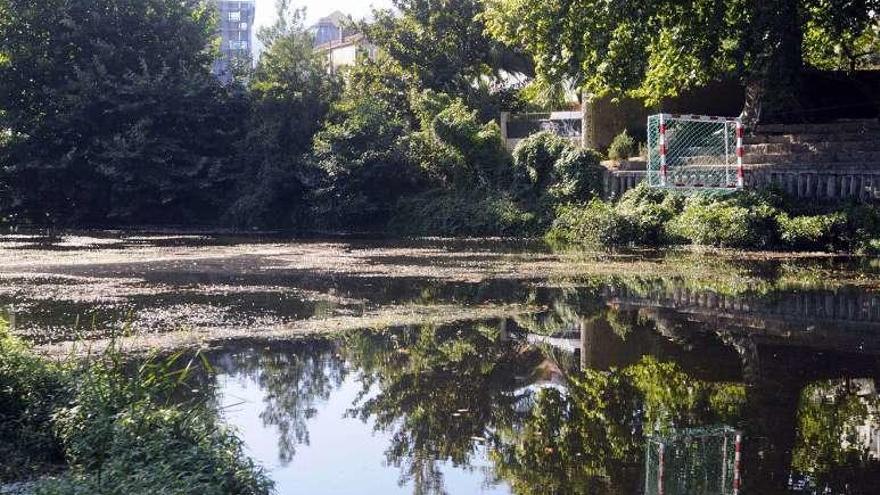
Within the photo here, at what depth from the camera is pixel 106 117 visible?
112 feet

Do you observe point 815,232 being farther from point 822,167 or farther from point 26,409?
point 26,409

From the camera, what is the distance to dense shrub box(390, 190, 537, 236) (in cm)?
2693

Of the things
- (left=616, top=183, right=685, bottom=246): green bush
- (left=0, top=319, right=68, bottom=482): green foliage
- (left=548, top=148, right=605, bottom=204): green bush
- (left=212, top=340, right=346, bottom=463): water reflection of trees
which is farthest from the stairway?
(left=0, top=319, right=68, bottom=482): green foliage

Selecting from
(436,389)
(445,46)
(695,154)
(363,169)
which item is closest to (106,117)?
(363,169)

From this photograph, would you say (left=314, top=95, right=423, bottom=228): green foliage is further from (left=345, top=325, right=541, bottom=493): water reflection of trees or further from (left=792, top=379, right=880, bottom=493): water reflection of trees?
(left=792, top=379, right=880, bottom=493): water reflection of trees

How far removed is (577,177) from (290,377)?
17632 millimetres

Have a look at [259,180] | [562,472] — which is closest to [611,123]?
[259,180]

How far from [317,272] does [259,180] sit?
1450 centimetres

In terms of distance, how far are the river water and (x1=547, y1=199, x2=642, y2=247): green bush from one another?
3395 millimetres

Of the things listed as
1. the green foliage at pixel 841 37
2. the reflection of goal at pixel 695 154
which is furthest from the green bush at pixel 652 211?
the green foliage at pixel 841 37

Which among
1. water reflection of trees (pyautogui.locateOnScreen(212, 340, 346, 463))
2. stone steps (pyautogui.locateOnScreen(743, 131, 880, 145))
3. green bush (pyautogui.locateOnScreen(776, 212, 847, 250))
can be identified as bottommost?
water reflection of trees (pyautogui.locateOnScreen(212, 340, 346, 463))

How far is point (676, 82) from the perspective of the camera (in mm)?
24094

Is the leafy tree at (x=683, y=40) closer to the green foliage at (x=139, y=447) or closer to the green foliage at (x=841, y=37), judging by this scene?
the green foliage at (x=841, y=37)

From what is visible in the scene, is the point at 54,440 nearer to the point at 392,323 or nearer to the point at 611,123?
the point at 392,323
